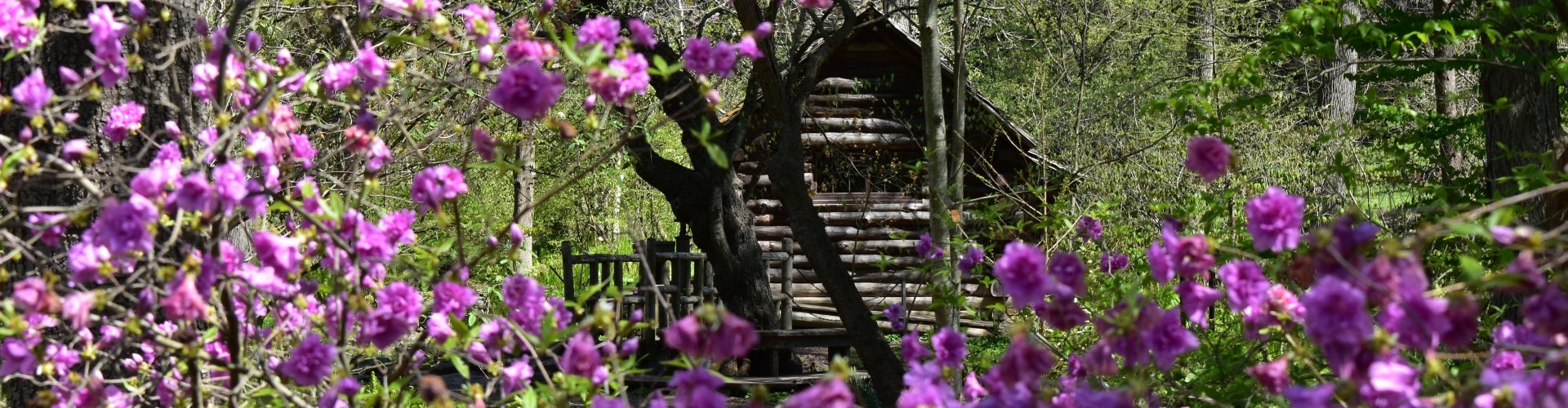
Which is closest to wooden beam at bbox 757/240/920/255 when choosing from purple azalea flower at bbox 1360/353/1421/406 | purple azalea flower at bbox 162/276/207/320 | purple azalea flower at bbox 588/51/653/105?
purple azalea flower at bbox 588/51/653/105

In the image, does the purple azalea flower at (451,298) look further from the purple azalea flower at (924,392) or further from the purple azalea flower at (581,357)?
the purple azalea flower at (924,392)

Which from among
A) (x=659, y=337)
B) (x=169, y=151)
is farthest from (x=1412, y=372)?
(x=659, y=337)

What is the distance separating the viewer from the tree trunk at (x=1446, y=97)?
633cm

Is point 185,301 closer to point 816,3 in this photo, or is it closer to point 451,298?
point 451,298

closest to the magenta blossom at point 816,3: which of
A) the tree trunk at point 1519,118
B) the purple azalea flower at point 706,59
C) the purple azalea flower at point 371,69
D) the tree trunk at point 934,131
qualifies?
the purple azalea flower at point 706,59

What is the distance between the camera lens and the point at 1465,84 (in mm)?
13750

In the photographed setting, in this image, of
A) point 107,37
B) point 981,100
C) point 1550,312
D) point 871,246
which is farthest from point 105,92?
point 871,246

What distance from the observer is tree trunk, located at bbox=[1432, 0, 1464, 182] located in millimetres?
6328

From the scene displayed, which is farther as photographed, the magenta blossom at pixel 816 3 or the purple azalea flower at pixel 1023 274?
the magenta blossom at pixel 816 3

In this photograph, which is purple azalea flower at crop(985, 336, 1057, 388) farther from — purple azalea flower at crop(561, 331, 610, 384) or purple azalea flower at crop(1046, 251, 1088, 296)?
purple azalea flower at crop(561, 331, 610, 384)

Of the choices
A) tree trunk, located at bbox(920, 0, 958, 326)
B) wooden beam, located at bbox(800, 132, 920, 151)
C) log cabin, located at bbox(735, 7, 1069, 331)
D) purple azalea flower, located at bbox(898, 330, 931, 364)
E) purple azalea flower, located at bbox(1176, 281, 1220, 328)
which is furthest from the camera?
wooden beam, located at bbox(800, 132, 920, 151)

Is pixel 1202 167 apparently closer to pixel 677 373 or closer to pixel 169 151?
pixel 677 373

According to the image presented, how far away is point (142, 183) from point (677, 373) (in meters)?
0.76

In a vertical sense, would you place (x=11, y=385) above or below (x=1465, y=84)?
below
